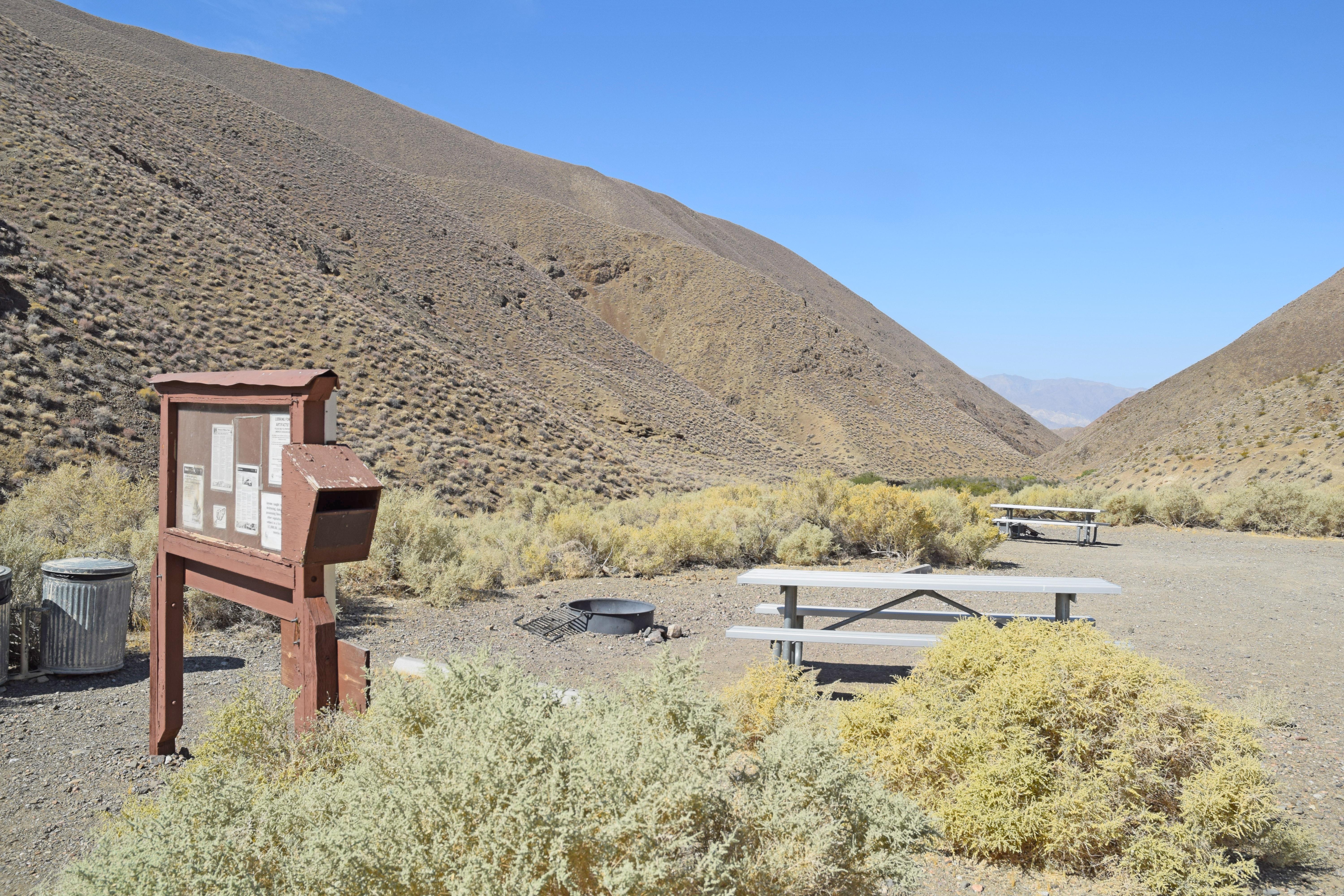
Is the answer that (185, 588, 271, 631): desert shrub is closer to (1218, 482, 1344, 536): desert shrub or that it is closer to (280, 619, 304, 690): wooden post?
(280, 619, 304, 690): wooden post

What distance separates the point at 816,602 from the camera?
9.70 meters

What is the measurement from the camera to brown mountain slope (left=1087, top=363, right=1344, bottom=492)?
2514 cm

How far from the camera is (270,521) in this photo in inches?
150

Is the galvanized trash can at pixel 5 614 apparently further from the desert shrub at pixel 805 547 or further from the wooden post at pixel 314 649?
the desert shrub at pixel 805 547

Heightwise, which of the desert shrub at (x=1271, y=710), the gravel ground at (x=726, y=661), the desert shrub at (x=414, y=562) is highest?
the desert shrub at (x=414, y=562)

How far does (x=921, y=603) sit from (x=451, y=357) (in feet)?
77.9

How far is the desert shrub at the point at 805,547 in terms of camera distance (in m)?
12.1

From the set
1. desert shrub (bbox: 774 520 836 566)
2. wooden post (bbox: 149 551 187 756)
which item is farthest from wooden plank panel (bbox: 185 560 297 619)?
desert shrub (bbox: 774 520 836 566)

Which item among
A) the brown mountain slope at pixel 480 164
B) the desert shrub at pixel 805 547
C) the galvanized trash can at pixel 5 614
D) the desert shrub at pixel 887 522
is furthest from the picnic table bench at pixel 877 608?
the brown mountain slope at pixel 480 164

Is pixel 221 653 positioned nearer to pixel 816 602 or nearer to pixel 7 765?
pixel 7 765

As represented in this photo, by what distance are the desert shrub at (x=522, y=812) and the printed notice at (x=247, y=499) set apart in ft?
4.34

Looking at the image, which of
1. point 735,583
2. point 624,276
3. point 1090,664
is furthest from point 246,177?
point 1090,664

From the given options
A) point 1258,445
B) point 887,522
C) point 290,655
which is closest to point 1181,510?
point 887,522

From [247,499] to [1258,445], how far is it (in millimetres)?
32040
